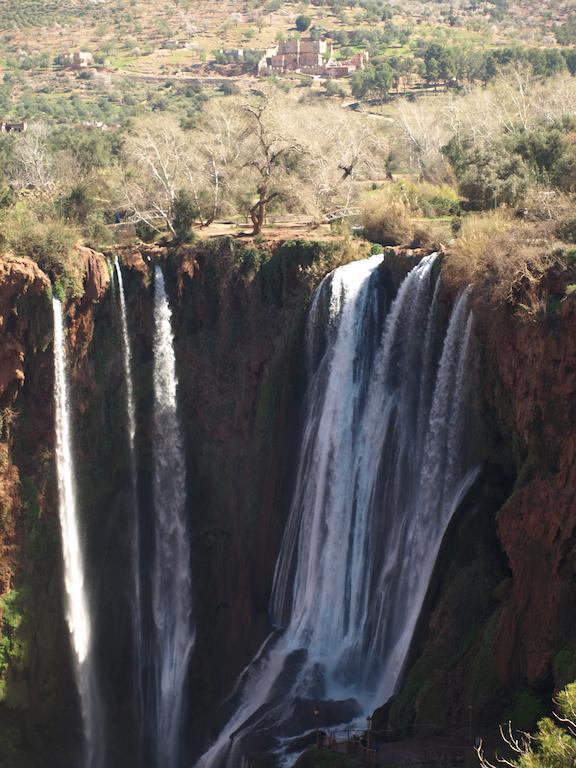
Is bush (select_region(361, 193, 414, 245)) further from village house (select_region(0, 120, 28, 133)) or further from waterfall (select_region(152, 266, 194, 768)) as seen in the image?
village house (select_region(0, 120, 28, 133))

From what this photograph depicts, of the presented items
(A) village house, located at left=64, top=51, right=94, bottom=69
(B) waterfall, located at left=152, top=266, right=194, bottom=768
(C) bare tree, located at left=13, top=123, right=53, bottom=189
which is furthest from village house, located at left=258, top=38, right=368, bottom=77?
(B) waterfall, located at left=152, top=266, right=194, bottom=768

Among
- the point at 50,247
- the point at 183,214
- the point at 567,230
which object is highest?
the point at 567,230

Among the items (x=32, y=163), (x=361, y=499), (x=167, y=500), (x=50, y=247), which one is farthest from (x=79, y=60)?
(x=361, y=499)

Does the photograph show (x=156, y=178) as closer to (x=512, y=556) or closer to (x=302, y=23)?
(x=512, y=556)

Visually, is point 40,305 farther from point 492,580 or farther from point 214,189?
Result: point 492,580

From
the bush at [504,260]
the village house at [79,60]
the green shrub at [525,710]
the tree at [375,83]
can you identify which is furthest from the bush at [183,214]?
the village house at [79,60]
